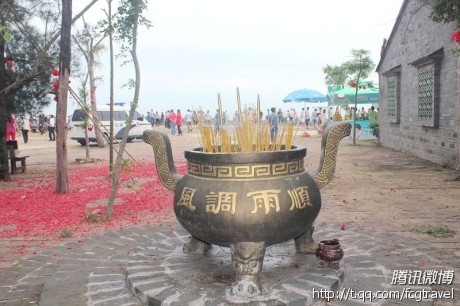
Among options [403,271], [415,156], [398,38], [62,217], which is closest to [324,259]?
[403,271]

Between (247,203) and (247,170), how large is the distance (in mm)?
243

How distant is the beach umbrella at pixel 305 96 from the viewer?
31.2 m

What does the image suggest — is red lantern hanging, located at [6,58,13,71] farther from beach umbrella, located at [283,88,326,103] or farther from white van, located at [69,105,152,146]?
beach umbrella, located at [283,88,326,103]

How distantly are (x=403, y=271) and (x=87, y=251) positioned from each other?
2.99 m

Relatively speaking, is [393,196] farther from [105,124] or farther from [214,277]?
[105,124]

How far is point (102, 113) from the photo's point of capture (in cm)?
2147

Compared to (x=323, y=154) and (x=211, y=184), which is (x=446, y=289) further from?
(x=211, y=184)

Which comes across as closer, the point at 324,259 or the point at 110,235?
the point at 324,259

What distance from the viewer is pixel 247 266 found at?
9.75 feet

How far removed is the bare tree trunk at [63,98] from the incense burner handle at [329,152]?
580cm

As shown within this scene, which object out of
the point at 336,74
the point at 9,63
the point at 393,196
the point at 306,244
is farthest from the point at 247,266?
the point at 336,74

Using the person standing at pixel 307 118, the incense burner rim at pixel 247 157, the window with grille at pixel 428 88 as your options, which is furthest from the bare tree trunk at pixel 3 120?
the person standing at pixel 307 118

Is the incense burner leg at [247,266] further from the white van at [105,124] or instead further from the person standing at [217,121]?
the white van at [105,124]

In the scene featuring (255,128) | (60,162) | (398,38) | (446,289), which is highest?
(398,38)
